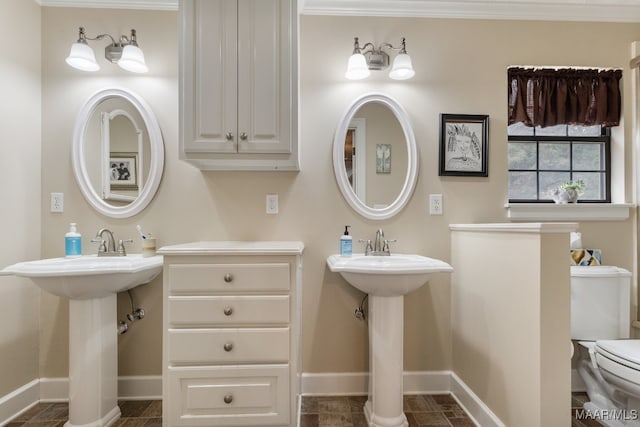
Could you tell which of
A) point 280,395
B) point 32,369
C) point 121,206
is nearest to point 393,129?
point 280,395

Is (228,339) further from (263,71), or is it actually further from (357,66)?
(357,66)

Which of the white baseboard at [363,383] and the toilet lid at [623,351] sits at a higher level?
the toilet lid at [623,351]

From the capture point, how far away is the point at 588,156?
226cm

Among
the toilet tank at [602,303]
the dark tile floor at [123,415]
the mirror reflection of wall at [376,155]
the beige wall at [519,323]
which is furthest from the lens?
the mirror reflection of wall at [376,155]

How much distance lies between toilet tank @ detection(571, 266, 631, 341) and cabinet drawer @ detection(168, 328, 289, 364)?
170cm

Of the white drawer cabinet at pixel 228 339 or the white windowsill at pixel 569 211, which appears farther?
the white windowsill at pixel 569 211

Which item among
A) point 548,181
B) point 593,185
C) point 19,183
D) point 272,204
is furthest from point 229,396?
point 593,185

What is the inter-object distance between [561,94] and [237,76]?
2.09 metres

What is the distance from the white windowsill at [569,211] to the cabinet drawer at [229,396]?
1.73 metres

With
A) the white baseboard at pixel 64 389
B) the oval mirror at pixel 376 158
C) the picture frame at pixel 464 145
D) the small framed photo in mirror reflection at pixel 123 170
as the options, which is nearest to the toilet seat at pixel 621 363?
the picture frame at pixel 464 145

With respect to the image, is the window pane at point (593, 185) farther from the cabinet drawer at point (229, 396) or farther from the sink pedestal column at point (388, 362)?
the cabinet drawer at point (229, 396)

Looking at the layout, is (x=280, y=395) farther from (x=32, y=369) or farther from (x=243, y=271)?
(x=32, y=369)

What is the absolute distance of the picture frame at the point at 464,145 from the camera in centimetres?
207

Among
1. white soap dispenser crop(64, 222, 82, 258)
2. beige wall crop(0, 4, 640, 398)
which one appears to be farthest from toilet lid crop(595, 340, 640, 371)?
white soap dispenser crop(64, 222, 82, 258)
